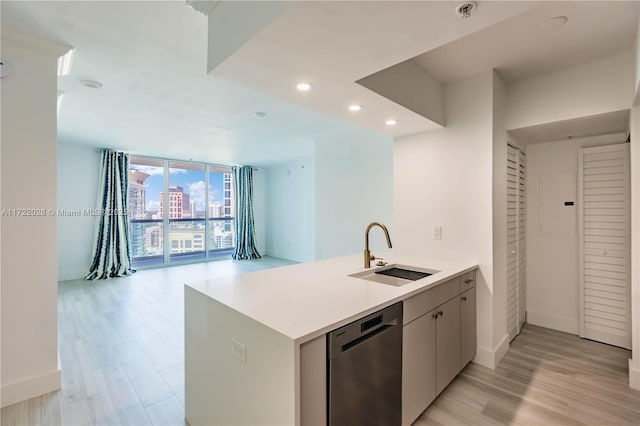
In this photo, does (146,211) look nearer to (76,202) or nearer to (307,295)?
(76,202)

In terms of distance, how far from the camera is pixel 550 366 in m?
2.45

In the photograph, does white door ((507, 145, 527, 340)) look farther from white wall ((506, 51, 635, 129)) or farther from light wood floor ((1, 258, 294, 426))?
light wood floor ((1, 258, 294, 426))

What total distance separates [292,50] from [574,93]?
237 cm

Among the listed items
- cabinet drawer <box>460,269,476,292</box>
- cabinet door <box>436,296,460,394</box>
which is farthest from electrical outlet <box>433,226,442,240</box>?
cabinet door <box>436,296,460,394</box>

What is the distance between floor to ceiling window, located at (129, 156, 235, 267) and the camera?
266 inches

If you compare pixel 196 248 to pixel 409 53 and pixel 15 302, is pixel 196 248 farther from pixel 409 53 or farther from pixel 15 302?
pixel 409 53

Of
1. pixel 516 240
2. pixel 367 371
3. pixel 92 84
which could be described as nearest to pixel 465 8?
pixel 367 371

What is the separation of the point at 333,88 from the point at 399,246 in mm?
1791

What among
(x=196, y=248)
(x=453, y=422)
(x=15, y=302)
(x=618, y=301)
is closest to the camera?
(x=453, y=422)

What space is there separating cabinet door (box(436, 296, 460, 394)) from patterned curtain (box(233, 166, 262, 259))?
6531 mm

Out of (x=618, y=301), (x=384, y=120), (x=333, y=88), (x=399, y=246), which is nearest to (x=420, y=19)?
(x=333, y=88)

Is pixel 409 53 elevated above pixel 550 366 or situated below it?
above

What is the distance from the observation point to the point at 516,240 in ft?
9.57

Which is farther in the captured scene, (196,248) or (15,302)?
(196,248)
